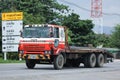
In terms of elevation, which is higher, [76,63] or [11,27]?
[11,27]

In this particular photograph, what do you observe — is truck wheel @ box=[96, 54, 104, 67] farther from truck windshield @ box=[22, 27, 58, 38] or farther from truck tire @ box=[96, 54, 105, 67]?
truck windshield @ box=[22, 27, 58, 38]

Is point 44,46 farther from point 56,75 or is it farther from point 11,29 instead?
point 11,29

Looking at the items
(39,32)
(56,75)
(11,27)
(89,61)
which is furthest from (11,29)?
(56,75)

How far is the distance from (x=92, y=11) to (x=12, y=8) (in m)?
20.0

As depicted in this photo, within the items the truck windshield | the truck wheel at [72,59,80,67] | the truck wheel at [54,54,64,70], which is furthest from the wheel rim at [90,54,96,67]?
the truck windshield

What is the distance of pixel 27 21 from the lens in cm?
4938

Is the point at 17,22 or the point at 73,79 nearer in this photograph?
the point at 73,79

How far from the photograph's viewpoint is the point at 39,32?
2612 centimetres

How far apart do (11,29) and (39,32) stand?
54.2 feet

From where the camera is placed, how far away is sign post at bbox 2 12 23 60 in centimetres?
4219

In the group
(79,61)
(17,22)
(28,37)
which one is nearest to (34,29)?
(28,37)

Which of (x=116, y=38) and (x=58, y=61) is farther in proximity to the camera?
(x=116, y=38)

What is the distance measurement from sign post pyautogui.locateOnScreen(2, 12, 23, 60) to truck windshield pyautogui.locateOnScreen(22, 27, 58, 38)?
15.7 metres

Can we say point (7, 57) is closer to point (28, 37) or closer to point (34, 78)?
point (28, 37)
